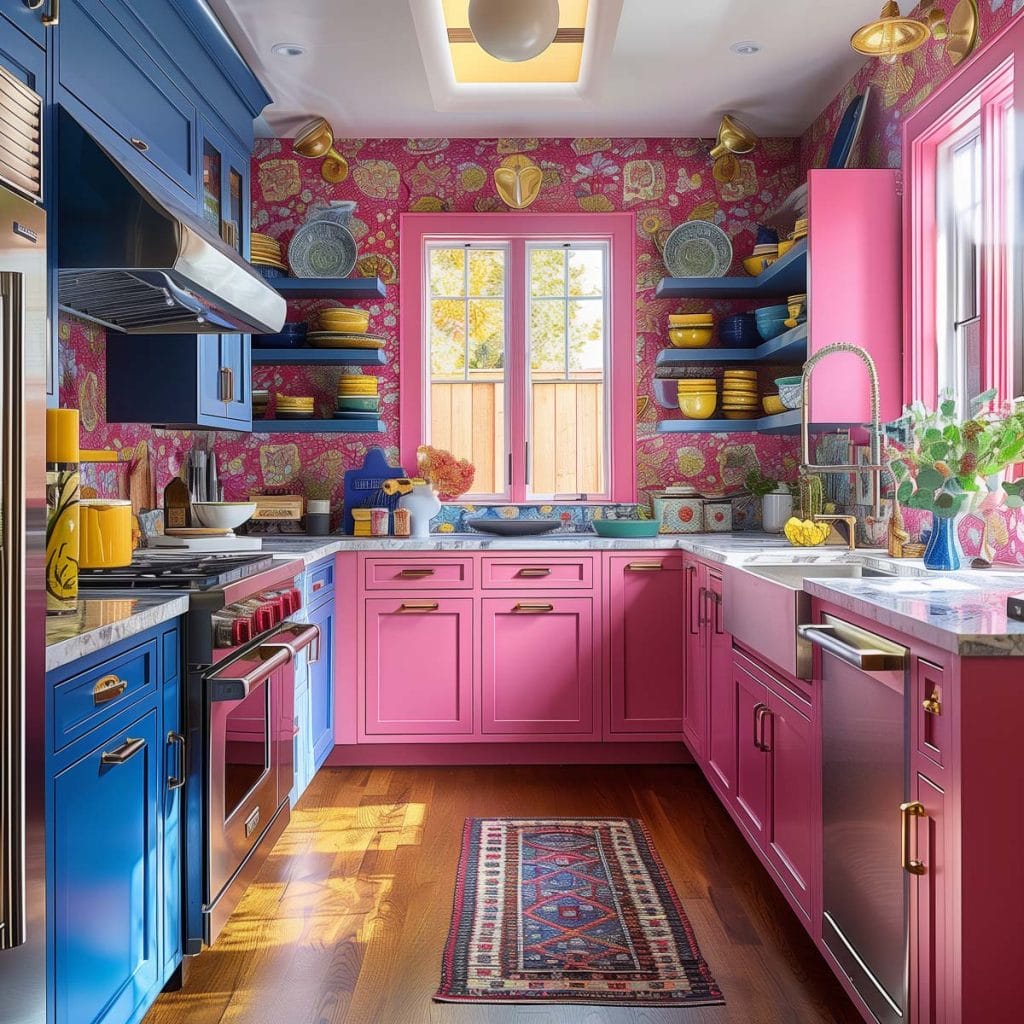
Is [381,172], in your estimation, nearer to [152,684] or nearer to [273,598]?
[273,598]

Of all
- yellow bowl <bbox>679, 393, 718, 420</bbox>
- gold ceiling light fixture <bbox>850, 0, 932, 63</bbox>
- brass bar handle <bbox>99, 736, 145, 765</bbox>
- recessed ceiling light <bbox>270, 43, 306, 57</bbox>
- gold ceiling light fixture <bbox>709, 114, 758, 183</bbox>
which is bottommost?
brass bar handle <bbox>99, 736, 145, 765</bbox>

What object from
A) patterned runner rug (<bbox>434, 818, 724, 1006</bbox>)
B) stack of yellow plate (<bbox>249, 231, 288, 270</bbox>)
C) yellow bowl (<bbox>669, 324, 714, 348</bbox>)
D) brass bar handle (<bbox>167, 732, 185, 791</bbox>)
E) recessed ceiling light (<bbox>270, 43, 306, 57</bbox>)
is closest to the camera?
brass bar handle (<bbox>167, 732, 185, 791</bbox>)

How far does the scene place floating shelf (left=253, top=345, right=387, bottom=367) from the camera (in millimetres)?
4113

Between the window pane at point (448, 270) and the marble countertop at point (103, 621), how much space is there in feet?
8.79

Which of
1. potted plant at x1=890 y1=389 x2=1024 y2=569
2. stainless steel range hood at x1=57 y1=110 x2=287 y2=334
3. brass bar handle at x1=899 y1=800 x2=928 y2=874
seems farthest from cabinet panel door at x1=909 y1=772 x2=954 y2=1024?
stainless steel range hood at x1=57 y1=110 x2=287 y2=334

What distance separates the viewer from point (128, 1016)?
5.87ft

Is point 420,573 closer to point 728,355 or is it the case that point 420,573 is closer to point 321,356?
point 321,356

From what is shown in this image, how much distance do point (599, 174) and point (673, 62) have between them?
0.89 metres

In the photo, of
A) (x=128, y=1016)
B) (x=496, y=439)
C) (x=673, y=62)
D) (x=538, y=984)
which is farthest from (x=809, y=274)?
(x=128, y=1016)

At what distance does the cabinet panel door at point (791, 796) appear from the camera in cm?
216

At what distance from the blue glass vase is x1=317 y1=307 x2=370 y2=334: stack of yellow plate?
102 inches

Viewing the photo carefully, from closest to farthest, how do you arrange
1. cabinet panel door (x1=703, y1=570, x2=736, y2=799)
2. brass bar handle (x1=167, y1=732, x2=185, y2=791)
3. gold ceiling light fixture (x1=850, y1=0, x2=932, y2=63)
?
brass bar handle (x1=167, y1=732, x2=185, y2=791), gold ceiling light fixture (x1=850, y1=0, x2=932, y2=63), cabinet panel door (x1=703, y1=570, x2=736, y2=799)

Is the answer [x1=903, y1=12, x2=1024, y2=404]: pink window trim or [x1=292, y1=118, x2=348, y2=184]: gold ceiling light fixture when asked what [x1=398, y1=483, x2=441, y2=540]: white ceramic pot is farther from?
[x1=903, y1=12, x2=1024, y2=404]: pink window trim

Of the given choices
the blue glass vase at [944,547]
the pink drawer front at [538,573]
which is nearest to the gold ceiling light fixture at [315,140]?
the pink drawer front at [538,573]
